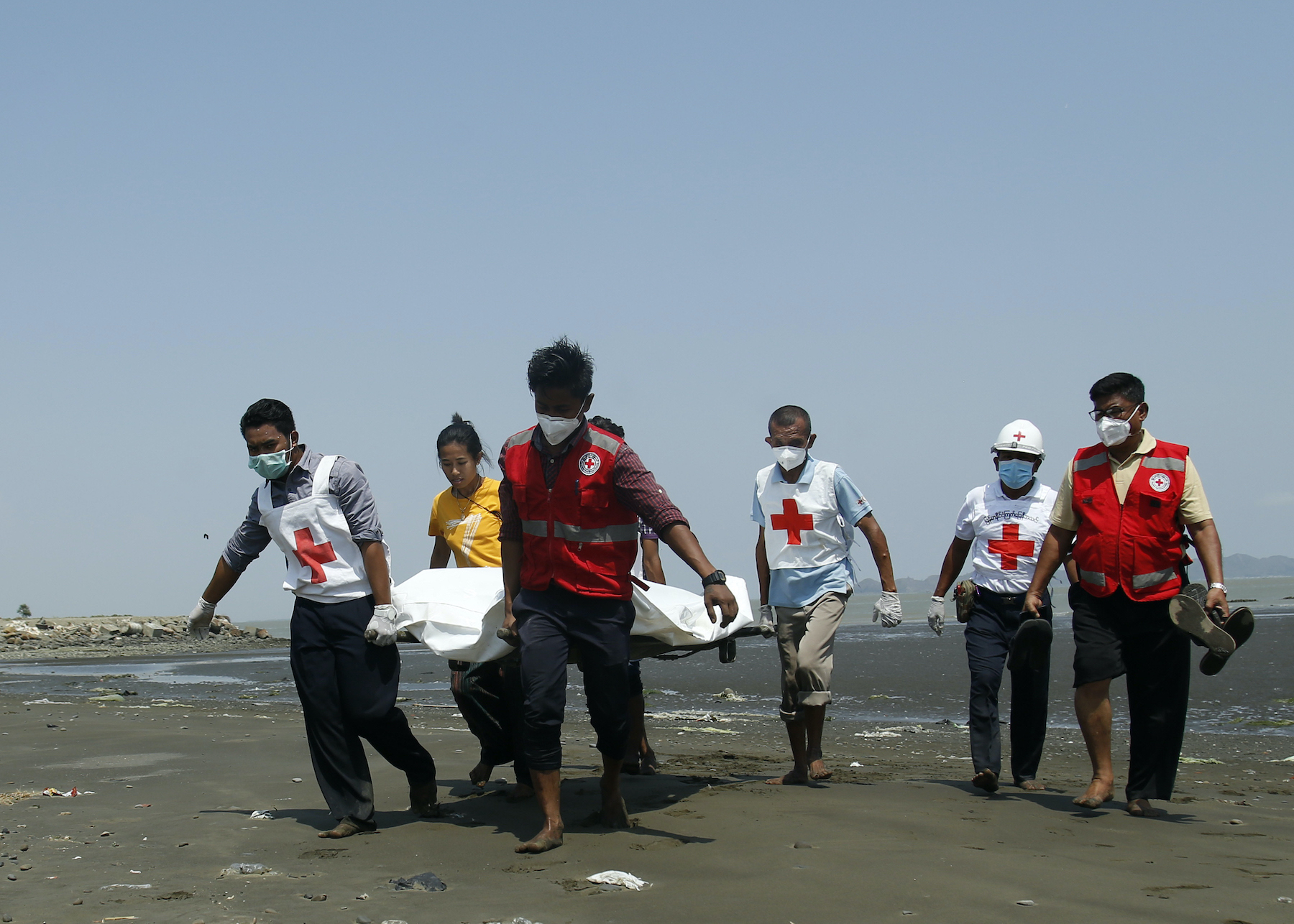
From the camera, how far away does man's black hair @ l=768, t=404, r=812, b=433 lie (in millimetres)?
6797

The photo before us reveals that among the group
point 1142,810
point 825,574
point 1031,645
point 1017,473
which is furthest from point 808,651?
point 1142,810

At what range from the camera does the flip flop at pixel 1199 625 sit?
16.4 feet

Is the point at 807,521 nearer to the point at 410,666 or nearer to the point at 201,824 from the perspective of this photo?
the point at 201,824

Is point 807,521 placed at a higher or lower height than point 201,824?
higher

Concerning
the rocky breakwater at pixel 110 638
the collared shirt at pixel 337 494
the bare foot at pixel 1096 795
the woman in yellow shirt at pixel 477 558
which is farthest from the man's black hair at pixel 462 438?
the rocky breakwater at pixel 110 638

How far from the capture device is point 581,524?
4785 millimetres

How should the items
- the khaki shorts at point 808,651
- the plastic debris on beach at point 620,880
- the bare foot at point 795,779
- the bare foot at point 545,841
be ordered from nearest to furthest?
the plastic debris on beach at point 620,880
the bare foot at point 545,841
the bare foot at point 795,779
the khaki shorts at point 808,651

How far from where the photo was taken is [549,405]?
484 cm

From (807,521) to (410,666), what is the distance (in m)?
15.7

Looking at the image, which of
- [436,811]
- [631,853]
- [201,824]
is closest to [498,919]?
[631,853]

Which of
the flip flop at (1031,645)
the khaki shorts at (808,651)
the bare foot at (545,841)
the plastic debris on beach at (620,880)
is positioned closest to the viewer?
the plastic debris on beach at (620,880)

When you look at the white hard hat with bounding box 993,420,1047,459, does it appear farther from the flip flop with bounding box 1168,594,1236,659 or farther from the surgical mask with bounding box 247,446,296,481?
the surgical mask with bounding box 247,446,296,481

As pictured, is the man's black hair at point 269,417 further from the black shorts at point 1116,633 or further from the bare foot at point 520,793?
the black shorts at point 1116,633

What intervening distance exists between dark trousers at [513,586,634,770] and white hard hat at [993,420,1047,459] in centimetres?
293
